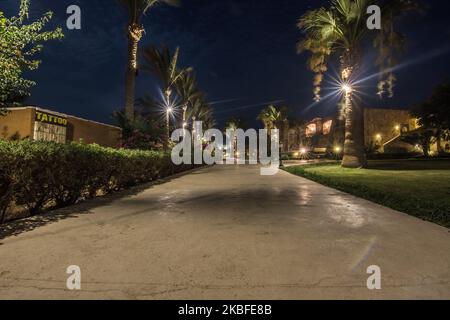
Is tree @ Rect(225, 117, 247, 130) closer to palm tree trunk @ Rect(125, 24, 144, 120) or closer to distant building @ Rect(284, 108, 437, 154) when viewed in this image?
distant building @ Rect(284, 108, 437, 154)

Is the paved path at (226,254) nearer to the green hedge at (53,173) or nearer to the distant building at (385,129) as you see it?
the green hedge at (53,173)

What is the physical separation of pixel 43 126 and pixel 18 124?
3.61 ft

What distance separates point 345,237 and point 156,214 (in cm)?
392

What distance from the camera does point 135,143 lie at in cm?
1797

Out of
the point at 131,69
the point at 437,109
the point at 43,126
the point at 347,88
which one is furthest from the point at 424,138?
the point at 43,126

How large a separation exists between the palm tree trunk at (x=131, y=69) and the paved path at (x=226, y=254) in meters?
12.5

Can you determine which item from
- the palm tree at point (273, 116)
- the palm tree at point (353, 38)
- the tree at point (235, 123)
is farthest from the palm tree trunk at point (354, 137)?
the tree at point (235, 123)

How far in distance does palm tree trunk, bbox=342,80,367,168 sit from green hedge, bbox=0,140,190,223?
52.3 ft

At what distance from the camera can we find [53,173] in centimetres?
658

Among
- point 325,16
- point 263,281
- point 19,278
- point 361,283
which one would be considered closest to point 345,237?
point 361,283

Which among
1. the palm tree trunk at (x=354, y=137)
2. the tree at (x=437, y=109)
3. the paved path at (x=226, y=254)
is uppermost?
the tree at (x=437, y=109)

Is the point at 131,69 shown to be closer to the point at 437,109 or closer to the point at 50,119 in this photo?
the point at 50,119

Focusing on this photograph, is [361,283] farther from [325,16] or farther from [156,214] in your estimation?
[325,16]

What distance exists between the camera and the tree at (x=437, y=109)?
25.4 m
